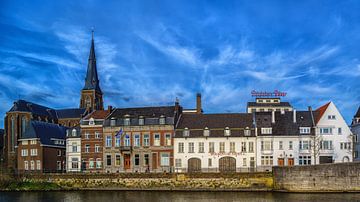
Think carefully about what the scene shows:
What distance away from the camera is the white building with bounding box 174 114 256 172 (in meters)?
75.0

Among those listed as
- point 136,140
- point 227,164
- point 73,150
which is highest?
point 136,140

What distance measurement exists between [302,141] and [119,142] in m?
29.5

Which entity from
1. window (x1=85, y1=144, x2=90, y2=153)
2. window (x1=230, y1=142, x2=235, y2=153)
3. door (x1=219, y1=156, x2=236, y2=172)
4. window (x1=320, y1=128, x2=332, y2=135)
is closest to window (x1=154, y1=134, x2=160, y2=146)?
door (x1=219, y1=156, x2=236, y2=172)

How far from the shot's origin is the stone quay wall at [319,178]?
59.3m

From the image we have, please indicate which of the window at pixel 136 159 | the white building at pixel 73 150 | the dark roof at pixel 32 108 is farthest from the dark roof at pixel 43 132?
the window at pixel 136 159

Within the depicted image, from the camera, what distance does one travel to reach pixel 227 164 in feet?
246

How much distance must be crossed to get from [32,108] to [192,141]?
49.3 meters

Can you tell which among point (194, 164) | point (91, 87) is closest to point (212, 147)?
point (194, 164)

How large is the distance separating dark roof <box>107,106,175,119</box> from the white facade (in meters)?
5.76

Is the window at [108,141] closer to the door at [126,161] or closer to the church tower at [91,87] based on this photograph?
the door at [126,161]

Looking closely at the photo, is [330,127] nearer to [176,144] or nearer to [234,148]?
[234,148]

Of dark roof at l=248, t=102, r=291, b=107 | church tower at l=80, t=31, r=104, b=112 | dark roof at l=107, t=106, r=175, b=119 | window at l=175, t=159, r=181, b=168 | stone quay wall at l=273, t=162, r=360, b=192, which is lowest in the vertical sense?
stone quay wall at l=273, t=162, r=360, b=192

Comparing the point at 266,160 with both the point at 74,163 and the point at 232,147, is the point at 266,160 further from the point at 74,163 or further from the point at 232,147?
the point at 74,163

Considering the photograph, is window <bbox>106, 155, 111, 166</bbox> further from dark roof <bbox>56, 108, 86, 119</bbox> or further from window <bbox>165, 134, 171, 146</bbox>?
dark roof <bbox>56, 108, 86, 119</bbox>
